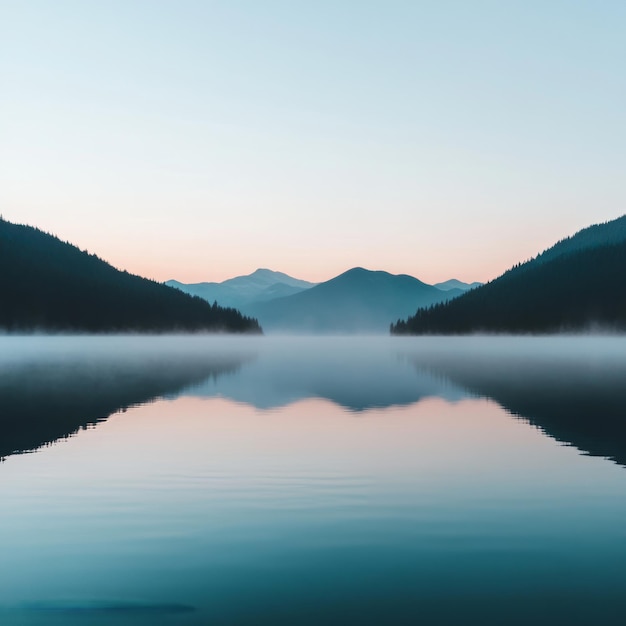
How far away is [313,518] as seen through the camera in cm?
1697

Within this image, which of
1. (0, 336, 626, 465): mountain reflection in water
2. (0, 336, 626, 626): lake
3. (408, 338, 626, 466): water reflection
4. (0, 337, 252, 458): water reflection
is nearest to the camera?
(0, 336, 626, 626): lake

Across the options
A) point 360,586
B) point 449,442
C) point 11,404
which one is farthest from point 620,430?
point 11,404

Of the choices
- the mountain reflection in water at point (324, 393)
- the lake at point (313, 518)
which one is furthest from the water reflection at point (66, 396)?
the lake at point (313, 518)

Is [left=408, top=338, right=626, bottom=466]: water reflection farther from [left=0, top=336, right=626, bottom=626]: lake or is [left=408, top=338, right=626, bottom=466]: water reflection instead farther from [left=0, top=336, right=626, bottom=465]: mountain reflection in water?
[left=0, top=336, right=626, bottom=626]: lake

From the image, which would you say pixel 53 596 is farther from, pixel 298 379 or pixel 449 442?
pixel 298 379

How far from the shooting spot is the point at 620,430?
1212 inches

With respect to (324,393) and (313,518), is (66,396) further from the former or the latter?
(313,518)

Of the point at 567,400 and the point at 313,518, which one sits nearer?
the point at 313,518

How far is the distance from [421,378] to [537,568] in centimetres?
5295

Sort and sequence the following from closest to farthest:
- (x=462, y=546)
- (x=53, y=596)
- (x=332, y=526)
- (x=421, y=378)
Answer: (x=53, y=596) < (x=462, y=546) < (x=332, y=526) < (x=421, y=378)

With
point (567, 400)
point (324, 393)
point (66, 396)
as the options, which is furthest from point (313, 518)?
point (66, 396)

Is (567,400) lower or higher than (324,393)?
lower

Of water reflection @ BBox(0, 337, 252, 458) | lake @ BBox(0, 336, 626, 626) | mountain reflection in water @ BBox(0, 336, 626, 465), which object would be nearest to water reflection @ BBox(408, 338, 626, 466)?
mountain reflection in water @ BBox(0, 336, 626, 465)

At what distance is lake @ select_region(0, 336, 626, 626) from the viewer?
11.8 m
